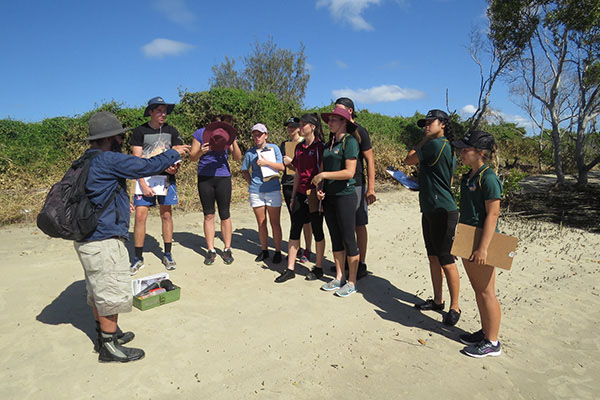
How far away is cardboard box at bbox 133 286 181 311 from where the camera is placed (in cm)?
415

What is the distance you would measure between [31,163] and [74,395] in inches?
404

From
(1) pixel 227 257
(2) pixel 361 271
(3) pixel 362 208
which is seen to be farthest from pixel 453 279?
(1) pixel 227 257

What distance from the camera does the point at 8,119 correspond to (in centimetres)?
1101

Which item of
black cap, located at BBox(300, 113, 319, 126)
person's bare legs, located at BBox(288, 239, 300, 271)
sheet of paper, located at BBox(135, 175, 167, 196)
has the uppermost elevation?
black cap, located at BBox(300, 113, 319, 126)

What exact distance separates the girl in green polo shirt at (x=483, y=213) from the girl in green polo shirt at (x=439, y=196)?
457 mm

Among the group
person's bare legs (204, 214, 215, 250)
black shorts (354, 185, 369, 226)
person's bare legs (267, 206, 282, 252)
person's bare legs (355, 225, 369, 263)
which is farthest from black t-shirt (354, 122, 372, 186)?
person's bare legs (204, 214, 215, 250)

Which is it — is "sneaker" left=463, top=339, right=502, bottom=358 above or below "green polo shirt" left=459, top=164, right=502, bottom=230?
below

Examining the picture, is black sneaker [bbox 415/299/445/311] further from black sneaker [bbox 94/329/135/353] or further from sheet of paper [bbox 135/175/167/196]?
sheet of paper [bbox 135/175/167/196]

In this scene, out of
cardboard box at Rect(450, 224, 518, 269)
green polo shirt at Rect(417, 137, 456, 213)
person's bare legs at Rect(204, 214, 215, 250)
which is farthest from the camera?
person's bare legs at Rect(204, 214, 215, 250)

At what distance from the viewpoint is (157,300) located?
427 centimetres

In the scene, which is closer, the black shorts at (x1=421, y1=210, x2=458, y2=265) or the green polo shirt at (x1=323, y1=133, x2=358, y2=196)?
the black shorts at (x1=421, y1=210, x2=458, y2=265)

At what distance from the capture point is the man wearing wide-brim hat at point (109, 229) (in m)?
2.95

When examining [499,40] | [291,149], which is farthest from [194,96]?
[499,40]

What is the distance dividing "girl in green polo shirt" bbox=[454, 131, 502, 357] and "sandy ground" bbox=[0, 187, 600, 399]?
0.24 meters
